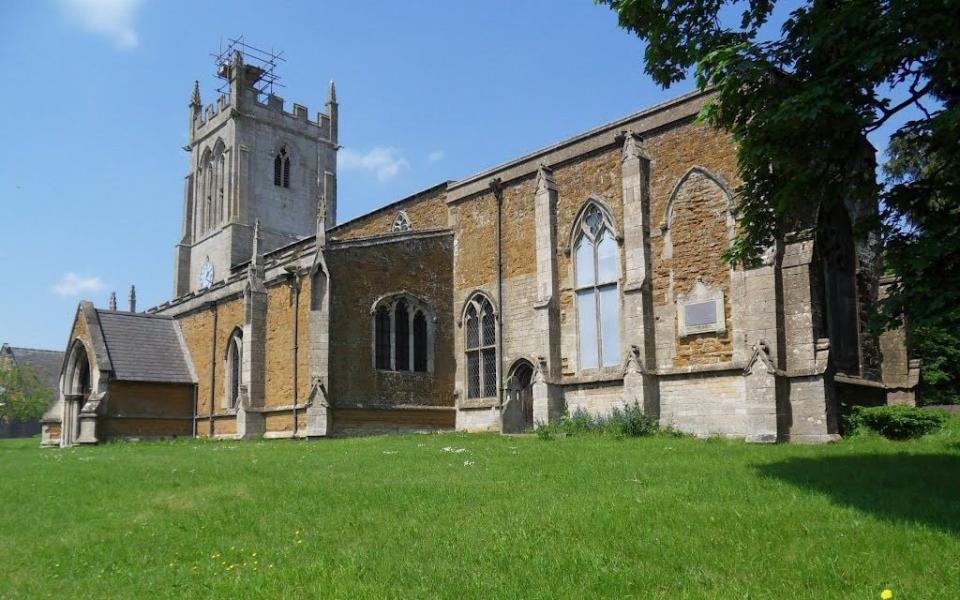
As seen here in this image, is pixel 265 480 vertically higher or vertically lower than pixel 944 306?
lower

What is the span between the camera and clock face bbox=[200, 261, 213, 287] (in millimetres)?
47625

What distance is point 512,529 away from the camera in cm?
816

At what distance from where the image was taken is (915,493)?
30.7 ft

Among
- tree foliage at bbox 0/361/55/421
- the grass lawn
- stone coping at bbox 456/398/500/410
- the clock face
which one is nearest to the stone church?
stone coping at bbox 456/398/500/410

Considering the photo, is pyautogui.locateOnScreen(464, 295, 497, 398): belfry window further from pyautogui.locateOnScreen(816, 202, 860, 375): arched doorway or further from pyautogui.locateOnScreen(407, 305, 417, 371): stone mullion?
pyautogui.locateOnScreen(816, 202, 860, 375): arched doorway

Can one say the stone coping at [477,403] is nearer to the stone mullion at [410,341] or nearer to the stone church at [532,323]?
the stone church at [532,323]

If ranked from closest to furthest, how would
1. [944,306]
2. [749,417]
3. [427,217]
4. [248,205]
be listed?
[944,306] → [749,417] → [427,217] → [248,205]

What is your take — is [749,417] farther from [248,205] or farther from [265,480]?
[248,205]

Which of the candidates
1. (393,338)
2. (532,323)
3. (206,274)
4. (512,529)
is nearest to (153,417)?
(393,338)

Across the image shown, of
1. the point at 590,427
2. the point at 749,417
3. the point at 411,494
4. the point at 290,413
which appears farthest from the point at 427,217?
the point at 411,494

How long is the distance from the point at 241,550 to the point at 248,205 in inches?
1661

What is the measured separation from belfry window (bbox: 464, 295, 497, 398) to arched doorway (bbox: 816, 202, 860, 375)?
33.2 feet

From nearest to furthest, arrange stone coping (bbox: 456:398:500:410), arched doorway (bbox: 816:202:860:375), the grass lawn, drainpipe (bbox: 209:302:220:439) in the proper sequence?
1. the grass lawn
2. arched doorway (bbox: 816:202:860:375)
3. stone coping (bbox: 456:398:500:410)
4. drainpipe (bbox: 209:302:220:439)

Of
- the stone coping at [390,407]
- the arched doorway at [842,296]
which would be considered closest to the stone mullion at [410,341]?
the stone coping at [390,407]
